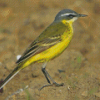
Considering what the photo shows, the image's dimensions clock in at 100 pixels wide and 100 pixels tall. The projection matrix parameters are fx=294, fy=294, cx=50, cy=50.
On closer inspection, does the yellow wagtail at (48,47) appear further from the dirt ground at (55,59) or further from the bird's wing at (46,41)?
the dirt ground at (55,59)

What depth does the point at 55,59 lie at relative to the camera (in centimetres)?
930

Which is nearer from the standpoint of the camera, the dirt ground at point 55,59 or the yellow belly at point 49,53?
the dirt ground at point 55,59

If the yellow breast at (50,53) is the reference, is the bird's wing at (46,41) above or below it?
above

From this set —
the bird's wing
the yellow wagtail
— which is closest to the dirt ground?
the yellow wagtail

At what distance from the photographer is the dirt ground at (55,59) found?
269 inches

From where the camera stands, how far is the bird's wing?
709cm

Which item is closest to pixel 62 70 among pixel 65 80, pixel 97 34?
pixel 65 80

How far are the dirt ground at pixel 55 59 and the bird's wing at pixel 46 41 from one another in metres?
0.85

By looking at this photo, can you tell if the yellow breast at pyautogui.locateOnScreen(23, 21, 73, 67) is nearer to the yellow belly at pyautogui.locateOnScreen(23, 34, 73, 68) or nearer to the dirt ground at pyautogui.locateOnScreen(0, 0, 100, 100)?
the yellow belly at pyautogui.locateOnScreen(23, 34, 73, 68)

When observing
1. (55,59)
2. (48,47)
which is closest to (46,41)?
(48,47)

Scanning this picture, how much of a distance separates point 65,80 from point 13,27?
5.02m

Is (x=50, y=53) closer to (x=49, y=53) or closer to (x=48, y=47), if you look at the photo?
(x=49, y=53)

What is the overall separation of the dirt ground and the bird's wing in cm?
85

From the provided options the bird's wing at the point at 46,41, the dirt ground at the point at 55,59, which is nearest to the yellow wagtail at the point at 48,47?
the bird's wing at the point at 46,41
